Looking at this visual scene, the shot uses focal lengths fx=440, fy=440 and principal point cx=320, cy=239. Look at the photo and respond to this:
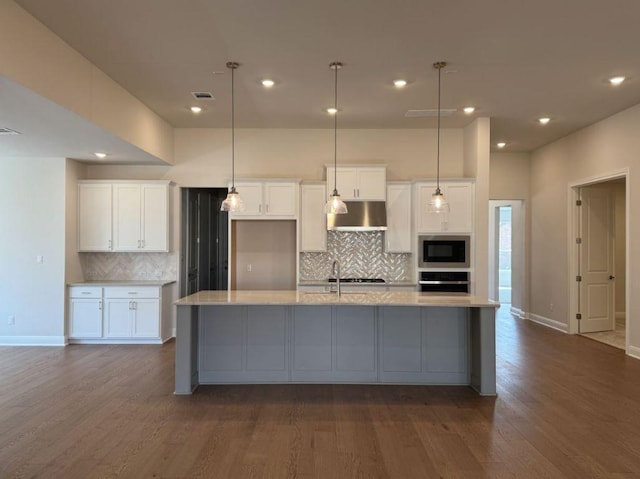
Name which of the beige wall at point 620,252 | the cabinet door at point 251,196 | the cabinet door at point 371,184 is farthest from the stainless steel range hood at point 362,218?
the beige wall at point 620,252

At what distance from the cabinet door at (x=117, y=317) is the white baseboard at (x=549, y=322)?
674 centimetres

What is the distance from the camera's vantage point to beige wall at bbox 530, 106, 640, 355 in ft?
18.5

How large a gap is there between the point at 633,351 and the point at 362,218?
12.6 ft

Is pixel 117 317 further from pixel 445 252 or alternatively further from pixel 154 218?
pixel 445 252

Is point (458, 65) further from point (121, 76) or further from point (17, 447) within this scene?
point (17, 447)

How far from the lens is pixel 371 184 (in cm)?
631

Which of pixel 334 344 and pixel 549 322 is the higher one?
pixel 334 344

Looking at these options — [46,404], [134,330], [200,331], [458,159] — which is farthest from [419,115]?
[46,404]

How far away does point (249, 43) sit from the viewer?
152 inches

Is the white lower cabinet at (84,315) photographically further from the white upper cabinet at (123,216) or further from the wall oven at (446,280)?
the wall oven at (446,280)

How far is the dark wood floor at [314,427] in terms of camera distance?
111 inches

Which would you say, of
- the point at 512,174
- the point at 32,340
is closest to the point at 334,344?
the point at 32,340

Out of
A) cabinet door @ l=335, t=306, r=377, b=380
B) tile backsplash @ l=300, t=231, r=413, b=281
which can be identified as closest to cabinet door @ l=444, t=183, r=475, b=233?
tile backsplash @ l=300, t=231, r=413, b=281

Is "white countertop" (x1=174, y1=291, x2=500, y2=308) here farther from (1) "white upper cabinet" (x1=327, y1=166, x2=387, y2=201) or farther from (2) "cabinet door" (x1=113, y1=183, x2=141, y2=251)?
(2) "cabinet door" (x1=113, y1=183, x2=141, y2=251)
